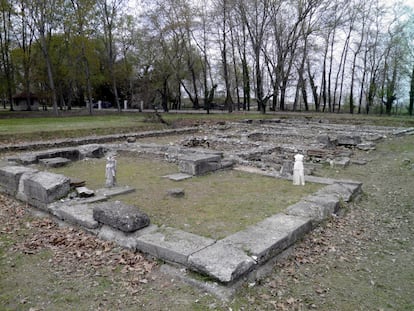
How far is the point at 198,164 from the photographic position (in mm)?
7535

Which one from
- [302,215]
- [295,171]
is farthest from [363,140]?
[302,215]

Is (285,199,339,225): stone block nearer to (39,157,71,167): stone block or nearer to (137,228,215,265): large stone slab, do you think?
(137,228,215,265): large stone slab

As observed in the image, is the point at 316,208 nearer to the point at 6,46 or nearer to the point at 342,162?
the point at 342,162

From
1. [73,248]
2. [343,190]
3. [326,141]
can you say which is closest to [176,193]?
[73,248]

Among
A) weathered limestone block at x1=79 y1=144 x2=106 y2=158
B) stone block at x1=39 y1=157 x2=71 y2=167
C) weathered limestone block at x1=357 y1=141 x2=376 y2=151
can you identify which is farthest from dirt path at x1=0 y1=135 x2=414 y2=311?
weathered limestone block at x1=357 y1=141 x2=376 y2=151

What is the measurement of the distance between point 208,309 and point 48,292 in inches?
62.7

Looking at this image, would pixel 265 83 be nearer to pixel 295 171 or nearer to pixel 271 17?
pixel 271 17

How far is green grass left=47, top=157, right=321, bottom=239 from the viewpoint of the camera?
4.61 metres

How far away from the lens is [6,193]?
644cm

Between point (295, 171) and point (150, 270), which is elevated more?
point (295, 171)

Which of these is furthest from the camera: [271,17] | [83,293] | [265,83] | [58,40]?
[265,83]

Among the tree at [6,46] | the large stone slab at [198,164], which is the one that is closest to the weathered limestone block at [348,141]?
the large stone slab at [198,164]

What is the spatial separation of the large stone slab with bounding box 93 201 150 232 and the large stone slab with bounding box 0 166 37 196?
274 centimetres

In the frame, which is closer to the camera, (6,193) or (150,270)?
(150,270)
